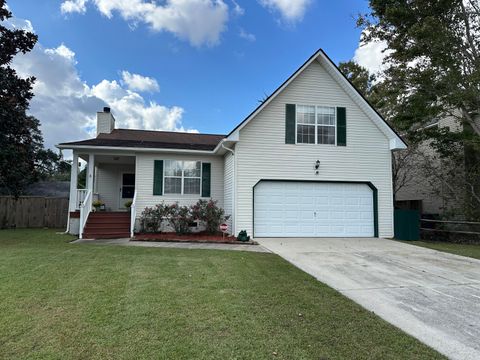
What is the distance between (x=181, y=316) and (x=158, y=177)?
Result: 10.0 m

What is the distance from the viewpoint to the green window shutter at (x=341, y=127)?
1302 cm

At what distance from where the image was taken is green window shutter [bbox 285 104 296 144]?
1269cm

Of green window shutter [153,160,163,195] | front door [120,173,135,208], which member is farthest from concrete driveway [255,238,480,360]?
front door [120,173,135,208]

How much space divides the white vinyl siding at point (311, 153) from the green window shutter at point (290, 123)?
0.17 metres

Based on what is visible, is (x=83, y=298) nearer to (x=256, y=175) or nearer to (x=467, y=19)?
(x=256, y=175)

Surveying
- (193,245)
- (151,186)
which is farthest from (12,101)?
(193,245)

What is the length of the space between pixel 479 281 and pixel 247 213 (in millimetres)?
7465

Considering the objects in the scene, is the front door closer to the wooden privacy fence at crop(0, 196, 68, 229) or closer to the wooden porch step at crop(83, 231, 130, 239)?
the wooden privacy fence at crop(0, 196, 68, 229)

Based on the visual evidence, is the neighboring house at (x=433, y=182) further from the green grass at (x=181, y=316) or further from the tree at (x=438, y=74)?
the green grass at (x=181, y=316)

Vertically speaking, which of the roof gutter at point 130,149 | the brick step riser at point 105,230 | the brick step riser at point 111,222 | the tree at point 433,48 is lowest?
the brick step riser at point 105,230

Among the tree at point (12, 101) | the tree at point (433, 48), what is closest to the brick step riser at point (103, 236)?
the tree at point (12, 101)

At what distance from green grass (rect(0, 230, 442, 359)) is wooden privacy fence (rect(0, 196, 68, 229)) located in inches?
415

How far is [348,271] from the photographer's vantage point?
22.4ft

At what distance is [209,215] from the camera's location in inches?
494
